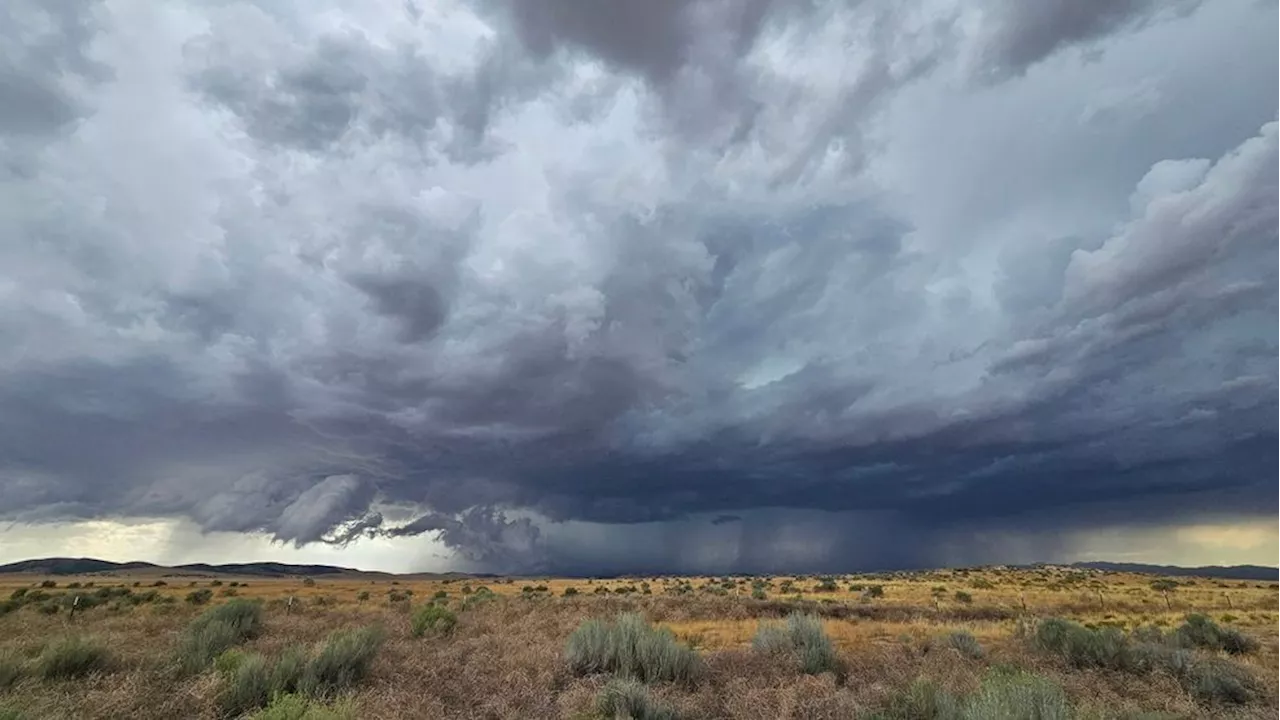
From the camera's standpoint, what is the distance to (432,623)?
25.2m

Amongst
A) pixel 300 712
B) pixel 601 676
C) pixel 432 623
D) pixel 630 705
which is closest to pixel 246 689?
pixel 300 712

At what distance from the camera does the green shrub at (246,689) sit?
1160 cm

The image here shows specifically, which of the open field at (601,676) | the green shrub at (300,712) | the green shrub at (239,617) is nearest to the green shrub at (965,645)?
the open field at (601,676)

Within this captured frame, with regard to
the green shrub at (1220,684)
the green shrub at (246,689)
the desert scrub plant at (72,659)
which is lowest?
the green shrub at (1220,684)

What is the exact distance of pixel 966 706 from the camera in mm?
10234

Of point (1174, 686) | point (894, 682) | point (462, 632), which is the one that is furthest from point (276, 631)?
point (1174, 686)

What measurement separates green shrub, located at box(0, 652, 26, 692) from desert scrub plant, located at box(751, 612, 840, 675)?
1570 cm

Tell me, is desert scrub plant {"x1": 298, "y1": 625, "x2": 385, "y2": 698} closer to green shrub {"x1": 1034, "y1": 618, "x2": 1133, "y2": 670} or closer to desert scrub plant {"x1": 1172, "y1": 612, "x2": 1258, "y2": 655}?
green shrub {"x1": 1034, "y1": 618, "x2": 1133, "y2": 670}

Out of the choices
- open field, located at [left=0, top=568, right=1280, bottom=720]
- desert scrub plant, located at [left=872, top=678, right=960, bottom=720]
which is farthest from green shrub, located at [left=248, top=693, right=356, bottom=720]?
desert scrub plant, located at [left=872, top=678, right=960, bottom=720]

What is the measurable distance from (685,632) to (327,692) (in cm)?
1709

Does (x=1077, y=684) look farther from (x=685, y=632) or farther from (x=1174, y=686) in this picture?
(x=685, y=632)

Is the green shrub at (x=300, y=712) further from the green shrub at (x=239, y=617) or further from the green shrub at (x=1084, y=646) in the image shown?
the green shrub at (x=1084, y=646)

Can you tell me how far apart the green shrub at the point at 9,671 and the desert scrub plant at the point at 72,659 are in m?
0.27

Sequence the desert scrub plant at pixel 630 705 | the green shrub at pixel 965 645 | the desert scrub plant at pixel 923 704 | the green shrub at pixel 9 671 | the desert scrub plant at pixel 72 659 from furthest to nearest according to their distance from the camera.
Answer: the green shrub at pixel 965 645 < the desert scrub plant at pixel 72 659 < the green shrub at pixel 9 671 < the desert scrub plant at pixel 630 705 < the desert scrub plant at pixel 923 704
